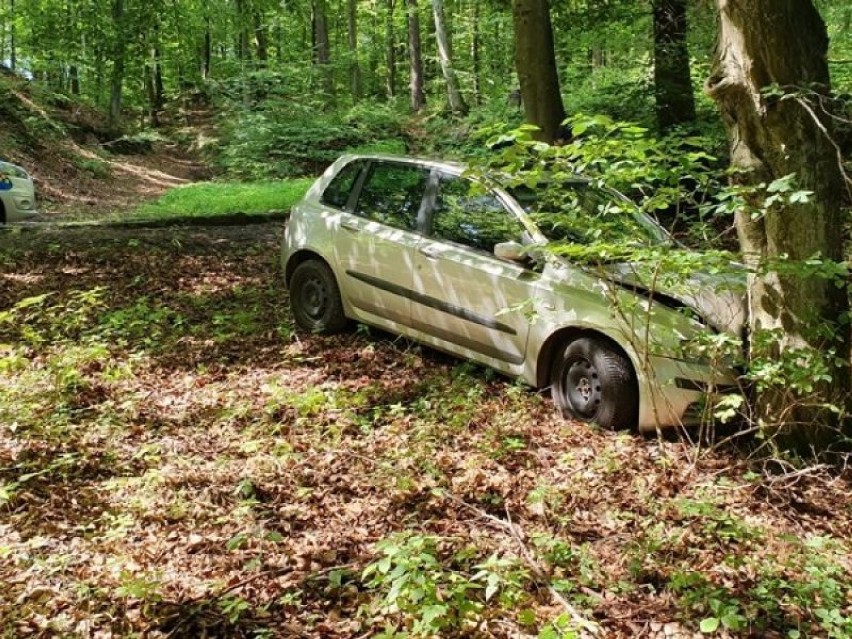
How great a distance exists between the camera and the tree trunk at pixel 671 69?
10773mm

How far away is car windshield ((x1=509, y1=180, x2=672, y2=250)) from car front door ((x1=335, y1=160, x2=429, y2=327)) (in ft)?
3.20

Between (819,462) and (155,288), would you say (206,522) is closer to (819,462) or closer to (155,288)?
(819,462)

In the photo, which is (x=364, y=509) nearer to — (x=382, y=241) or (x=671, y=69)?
(x=382, y=241)

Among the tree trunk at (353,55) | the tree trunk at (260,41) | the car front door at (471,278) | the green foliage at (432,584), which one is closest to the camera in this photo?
the green foliage at (432,584)

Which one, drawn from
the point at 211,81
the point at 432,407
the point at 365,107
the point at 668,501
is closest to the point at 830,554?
the point at 668,501

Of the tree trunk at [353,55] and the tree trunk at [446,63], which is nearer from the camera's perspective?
the tree trunk at [446,63]

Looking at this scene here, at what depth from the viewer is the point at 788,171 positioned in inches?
164

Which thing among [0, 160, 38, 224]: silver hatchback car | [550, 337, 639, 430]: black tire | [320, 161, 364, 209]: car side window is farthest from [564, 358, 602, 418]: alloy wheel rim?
[0, 160, 38, 224]: silver hatchback car

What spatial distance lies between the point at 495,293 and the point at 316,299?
7.15 feet

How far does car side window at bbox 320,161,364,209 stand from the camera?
21.8ft

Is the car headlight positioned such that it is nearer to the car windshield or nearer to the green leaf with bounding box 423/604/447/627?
the car windshield

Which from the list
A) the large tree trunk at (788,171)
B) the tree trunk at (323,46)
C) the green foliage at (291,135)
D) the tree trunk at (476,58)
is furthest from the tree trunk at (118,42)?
the large tree trunk at (788,171)

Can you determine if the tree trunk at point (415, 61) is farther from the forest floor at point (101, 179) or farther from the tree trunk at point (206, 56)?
the tree trunk at point (206, 56)

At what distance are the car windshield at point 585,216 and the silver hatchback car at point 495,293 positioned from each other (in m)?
0.03
